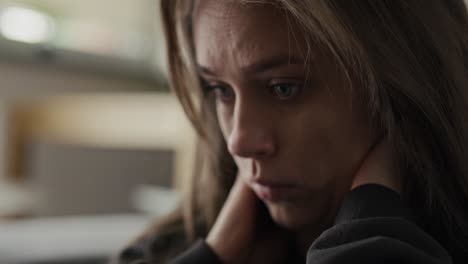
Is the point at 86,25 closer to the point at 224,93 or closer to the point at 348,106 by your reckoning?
the point at 224,93

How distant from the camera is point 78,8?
2061 mm

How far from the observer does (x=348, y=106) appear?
524 millimetres

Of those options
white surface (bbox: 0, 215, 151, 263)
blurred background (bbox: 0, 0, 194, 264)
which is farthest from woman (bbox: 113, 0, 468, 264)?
blurred background (bbox: 0, 0, 194, 264)

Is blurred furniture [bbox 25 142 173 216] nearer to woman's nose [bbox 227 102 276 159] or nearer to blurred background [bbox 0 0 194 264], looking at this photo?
blurred background [bbox 0 0 194 264]

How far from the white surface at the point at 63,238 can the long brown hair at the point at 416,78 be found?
498 mm

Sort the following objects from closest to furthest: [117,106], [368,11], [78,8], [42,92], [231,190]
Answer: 1. [368,11]
2. [231,190]
3. [117,106]
4. [42,92]
5. [78,8]

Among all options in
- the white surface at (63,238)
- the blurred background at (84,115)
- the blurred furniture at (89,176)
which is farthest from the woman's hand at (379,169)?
the blurred furniture at (89,176)

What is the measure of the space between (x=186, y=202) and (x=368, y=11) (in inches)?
15.2

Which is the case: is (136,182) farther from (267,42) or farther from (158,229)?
(267,42)

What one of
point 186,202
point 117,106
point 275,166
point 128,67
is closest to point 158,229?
point 186,202

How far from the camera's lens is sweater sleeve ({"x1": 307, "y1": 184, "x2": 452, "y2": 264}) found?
410 mm

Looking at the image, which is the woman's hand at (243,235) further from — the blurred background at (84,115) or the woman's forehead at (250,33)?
the blurred background at (84,115)

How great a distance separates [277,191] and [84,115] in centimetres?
122

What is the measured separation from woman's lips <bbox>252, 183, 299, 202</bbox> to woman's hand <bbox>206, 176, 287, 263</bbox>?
0.10m
